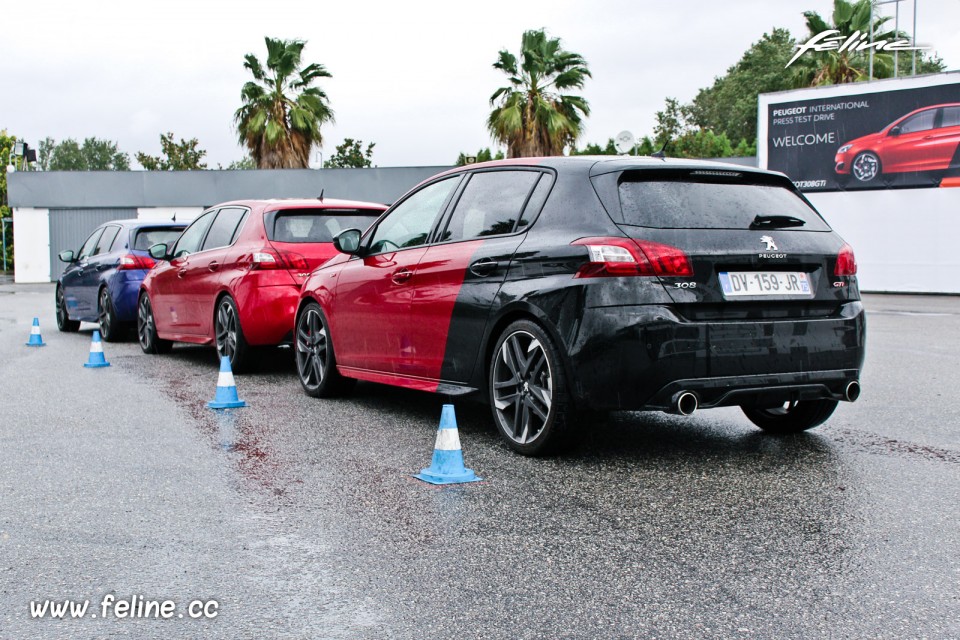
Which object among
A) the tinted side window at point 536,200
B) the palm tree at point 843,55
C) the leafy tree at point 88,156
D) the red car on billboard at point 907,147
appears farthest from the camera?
the leafy tree at point 88,156

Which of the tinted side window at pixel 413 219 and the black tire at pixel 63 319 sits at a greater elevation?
the tinted side window at pixel 413 219

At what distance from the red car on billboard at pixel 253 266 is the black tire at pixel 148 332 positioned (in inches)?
45.0

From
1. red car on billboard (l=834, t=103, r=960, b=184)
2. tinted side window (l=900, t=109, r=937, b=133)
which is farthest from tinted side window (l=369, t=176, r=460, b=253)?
tinted side window (l=900, t=109, r=937, b=133)

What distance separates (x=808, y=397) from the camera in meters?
5.46

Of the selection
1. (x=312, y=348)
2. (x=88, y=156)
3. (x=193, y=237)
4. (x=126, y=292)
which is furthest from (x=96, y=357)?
(x=88, y=156)

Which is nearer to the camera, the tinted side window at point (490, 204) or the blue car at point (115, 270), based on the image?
the tinted side window at point (490, 204)

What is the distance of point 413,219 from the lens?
23.3ft

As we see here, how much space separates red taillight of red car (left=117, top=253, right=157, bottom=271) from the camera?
1305 centimetres

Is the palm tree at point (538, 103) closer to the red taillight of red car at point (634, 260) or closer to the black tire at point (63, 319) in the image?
the black tire at point (63, 319)

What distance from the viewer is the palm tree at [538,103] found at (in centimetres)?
3597

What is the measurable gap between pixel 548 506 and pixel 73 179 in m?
38.8

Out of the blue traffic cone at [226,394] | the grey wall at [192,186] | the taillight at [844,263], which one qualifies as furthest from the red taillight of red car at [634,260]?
the grey wall at [192,186]

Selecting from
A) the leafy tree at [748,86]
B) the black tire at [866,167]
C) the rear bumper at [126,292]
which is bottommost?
the rear bumper at [126,292]

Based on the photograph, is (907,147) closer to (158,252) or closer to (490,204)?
(158,252)
